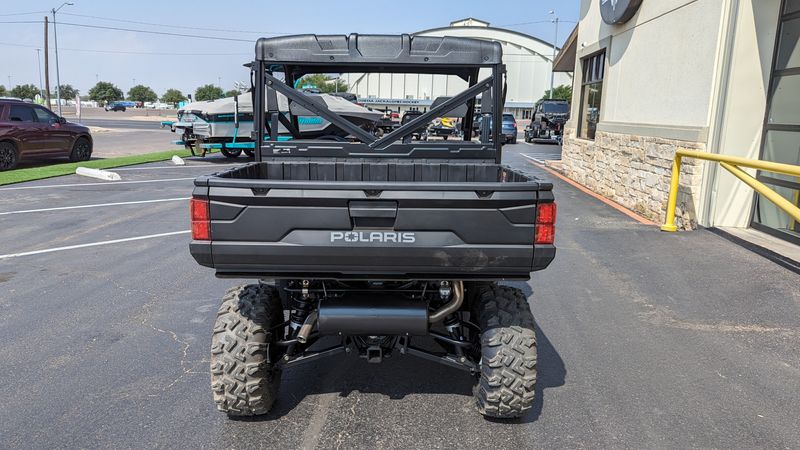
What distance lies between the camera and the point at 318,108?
440cm

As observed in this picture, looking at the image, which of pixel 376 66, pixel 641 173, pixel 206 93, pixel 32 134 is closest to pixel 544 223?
pixel 376 66

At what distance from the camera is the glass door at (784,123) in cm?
782

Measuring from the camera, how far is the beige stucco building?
26.6 feet

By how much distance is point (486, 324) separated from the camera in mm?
3514

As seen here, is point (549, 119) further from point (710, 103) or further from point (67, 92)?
point (67, 92)

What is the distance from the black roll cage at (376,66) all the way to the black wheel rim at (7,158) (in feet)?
45.5

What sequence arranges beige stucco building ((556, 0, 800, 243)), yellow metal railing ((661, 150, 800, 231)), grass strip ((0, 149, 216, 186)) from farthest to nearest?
grass strip ((0, 149, 216, 186))
beige stucco building ((556, 0, 800, 243))
yellow metal railing ((661, 150, 800, 231))

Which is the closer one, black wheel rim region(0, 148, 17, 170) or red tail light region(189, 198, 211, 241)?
red tail light region(189, 198, 211, 241)

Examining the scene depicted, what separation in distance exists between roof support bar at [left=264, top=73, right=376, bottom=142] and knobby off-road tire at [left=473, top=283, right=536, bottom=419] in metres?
1.62

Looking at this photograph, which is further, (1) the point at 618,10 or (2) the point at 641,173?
(1) the point at 618,10

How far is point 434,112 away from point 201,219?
1.95 metres

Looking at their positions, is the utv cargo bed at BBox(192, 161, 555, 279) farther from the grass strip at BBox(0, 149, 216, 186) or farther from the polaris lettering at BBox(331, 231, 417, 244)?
the grass strip at BBox(0, 149, 216, 186)

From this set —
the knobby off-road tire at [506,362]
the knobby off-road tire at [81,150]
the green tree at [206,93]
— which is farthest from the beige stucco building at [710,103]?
the green tree at [206,93]

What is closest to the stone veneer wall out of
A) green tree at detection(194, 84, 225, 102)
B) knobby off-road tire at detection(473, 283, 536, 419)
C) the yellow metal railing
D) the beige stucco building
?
the beige stucco building
